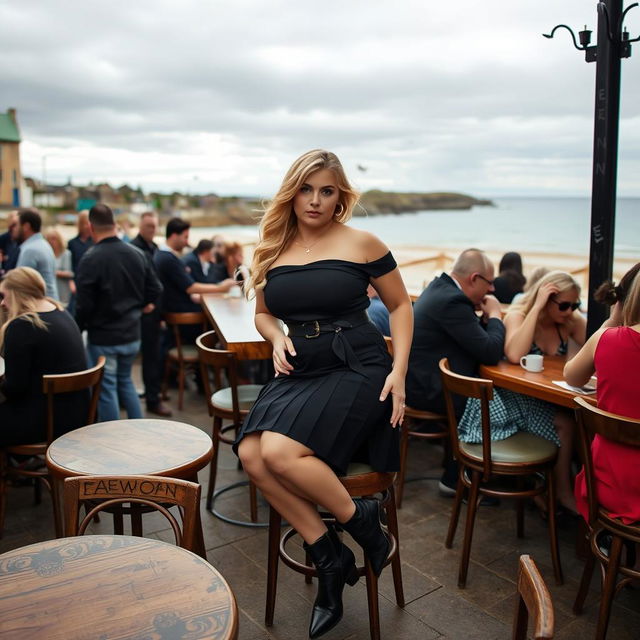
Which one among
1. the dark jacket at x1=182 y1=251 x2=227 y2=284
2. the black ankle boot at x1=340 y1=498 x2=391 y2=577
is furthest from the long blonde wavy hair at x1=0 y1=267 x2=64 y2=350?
the dark jacket at x1=182 y1=251 x2=227 y2=284

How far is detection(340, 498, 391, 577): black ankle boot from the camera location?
7.06 ft

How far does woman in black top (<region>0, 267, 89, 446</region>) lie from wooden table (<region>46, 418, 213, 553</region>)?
1.75 feet

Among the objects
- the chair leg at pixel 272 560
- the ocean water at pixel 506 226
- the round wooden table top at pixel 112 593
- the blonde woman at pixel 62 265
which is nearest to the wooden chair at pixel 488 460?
the chair leg at pixel 272 560

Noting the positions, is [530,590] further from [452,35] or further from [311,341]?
[452,35]

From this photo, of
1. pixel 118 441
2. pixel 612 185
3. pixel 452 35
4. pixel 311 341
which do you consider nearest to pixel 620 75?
pixel 612 185

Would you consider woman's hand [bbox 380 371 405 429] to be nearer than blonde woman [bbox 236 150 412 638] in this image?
No

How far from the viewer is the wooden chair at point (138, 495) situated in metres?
1.69

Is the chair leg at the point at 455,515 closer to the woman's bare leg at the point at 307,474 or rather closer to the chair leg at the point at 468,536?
the chair leg at the point at 468,536

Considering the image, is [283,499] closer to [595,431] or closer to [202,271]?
[595,431]

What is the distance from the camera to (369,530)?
2.18 metres

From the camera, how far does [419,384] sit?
138 inches

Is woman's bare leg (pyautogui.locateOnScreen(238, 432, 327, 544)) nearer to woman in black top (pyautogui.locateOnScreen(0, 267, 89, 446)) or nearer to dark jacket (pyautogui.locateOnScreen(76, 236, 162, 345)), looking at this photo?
woman in black top (pyautogui.locateOnScreen(0, 267, 89, 446))

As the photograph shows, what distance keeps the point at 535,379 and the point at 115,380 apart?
283cm

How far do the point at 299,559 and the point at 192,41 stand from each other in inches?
266
